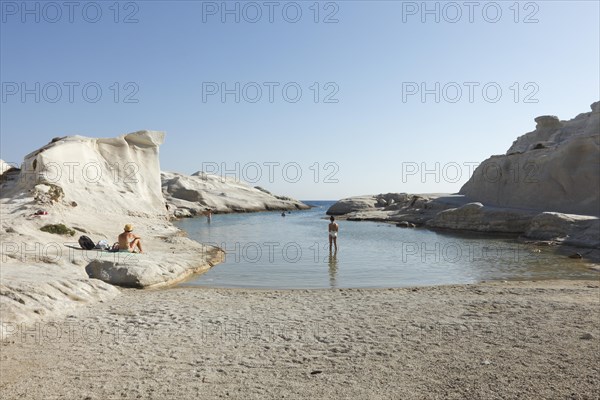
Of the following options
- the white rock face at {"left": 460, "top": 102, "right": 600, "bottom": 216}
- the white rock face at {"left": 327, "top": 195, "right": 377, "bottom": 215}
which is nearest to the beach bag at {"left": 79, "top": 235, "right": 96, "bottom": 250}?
the white rock face at {"left": 460, "top": 102, "right": 600, "bottom": 216}

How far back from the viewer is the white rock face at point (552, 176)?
95.5 ft

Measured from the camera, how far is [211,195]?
62.1 m

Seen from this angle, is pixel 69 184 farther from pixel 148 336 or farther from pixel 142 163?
pixel 148 336

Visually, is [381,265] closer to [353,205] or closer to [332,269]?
[332,269]

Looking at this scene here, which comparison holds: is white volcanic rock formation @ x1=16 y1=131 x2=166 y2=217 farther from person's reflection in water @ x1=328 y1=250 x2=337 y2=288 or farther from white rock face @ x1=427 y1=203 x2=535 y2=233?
white rock face @ x1=427 y1=203 x2=535 y2=233

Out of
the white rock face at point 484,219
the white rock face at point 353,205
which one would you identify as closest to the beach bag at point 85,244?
the white rock face at point 484,219

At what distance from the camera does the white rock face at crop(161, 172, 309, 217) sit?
185 ft

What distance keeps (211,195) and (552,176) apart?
4199 cm

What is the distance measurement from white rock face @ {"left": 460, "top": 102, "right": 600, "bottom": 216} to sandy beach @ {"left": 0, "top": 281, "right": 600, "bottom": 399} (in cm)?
2293

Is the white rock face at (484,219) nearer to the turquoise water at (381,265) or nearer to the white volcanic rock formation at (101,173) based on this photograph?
the turquoise water at (381,265)

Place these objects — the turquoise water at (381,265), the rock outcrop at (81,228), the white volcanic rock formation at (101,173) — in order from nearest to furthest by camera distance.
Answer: the rock outcrop at (81,228), the turquoise water at (381,265), the white volcanic rock formation at (101,173)

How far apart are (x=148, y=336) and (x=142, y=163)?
30.1 metres

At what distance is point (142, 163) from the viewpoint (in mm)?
34938

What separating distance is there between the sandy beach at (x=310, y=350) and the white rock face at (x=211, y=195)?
4434 centimetres
